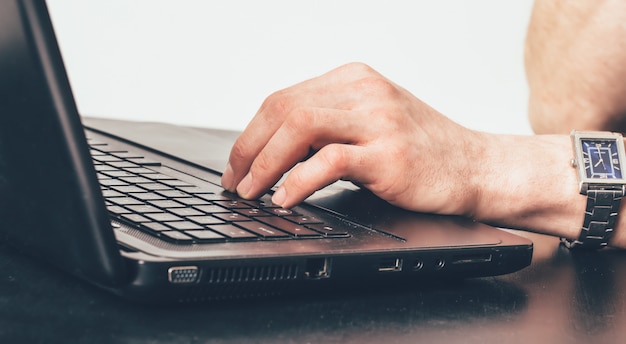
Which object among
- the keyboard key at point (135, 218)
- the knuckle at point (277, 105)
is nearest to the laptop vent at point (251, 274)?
the keyboard key at point (135, 218)

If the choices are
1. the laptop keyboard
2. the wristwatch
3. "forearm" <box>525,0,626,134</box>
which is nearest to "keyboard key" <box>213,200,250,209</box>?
the laptop keyboard

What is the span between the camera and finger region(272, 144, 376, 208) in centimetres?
73

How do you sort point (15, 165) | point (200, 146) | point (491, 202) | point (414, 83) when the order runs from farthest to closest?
point (414, 83) < point (200, 146) < point (491, 202) < point (15, 165)

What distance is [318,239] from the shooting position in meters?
0.61

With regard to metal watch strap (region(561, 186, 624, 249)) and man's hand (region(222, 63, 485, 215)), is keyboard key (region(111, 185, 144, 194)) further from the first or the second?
metal watch strap (region(561, 186, 624, 249))

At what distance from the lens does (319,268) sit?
1.88ft

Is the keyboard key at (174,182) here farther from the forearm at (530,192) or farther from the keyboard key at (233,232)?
the forearm at (530,192)

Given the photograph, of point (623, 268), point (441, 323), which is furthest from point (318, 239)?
point (623, 268)

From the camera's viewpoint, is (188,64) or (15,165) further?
(188,64)

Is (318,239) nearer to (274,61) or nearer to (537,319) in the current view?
(537,319)

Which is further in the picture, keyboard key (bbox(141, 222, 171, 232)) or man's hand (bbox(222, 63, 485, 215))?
man's hand (bbox(222, 63, 485, 215))

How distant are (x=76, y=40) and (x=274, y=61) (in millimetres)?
833

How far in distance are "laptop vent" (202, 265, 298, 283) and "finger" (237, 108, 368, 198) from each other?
0.23 meters

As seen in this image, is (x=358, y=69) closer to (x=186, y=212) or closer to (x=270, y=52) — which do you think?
(x=186, y=212)
